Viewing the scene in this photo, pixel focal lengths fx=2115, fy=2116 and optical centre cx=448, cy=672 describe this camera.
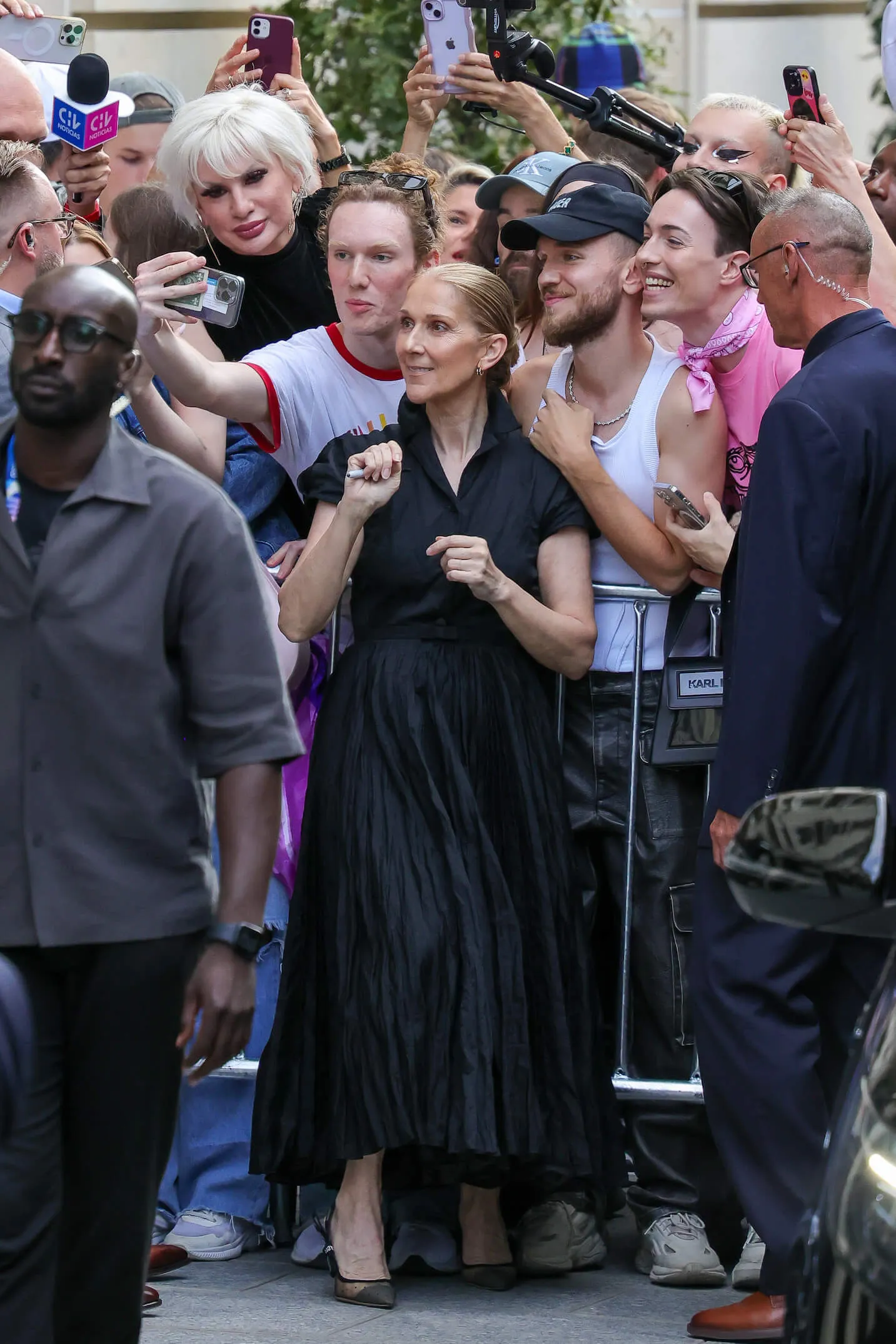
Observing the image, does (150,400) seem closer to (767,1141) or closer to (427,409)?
(427,409)

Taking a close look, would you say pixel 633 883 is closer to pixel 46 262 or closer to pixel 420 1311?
pixel 420 1311

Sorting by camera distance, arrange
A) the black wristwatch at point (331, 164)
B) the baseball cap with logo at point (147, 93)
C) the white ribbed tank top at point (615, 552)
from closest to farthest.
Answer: the white ribbed tank top at point (615, 552)
the black wristwatch at point (331, 164)
the baseball cap with logo at point (147, 93)

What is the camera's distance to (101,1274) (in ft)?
9.94

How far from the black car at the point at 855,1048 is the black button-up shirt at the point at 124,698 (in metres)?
0.97

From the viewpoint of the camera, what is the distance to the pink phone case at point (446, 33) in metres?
6.09

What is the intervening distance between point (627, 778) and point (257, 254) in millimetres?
1729

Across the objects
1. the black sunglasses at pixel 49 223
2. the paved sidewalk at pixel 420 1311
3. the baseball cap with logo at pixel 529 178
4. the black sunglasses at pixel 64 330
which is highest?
the baseball cap with logo at pixel 529 178

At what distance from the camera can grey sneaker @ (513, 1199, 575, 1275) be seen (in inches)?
184

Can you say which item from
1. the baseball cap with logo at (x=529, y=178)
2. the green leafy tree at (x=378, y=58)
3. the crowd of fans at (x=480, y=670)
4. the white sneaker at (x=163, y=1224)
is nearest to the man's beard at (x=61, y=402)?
the crowd of fans at (x=480, y=670)

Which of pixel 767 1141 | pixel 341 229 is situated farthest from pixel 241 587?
pixel 341 229

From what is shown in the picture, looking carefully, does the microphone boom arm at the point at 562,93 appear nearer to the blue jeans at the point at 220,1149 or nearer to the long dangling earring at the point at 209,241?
the long dangling earring at the point at 209,241

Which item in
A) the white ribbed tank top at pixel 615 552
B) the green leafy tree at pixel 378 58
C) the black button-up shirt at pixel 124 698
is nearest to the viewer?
the black button-up shirt at pixel 124 698

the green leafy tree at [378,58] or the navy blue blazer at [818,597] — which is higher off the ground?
the green leafy tree at [378,58]

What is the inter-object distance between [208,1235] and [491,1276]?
0.67 m
